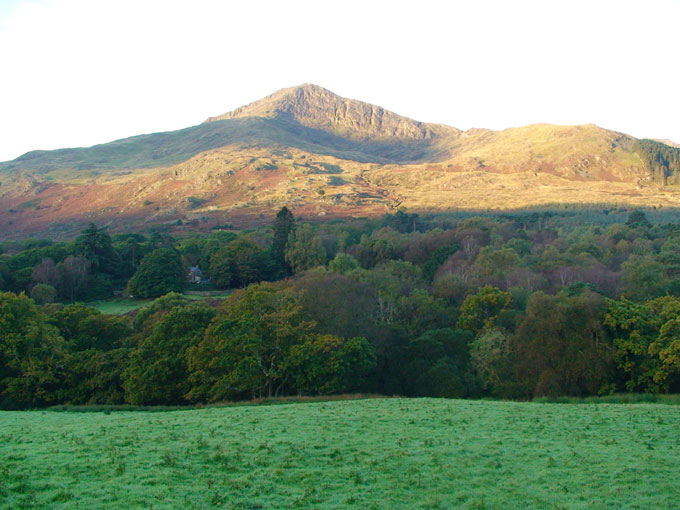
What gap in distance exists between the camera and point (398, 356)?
46.4 metres

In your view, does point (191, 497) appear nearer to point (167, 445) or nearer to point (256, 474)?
point (256, 474)

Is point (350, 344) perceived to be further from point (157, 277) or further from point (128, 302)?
point (128, 302)

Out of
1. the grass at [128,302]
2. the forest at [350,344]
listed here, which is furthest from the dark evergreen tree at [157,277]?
the forest at [350,344]

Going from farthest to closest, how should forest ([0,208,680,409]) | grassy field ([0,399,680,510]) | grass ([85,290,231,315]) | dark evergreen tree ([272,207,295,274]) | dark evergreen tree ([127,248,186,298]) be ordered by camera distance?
dark evergreen tree ([272,207,295,274]) < dark evergreen tree ([127,248,186,298]) < grass ([85,290,231,315]) < forest ([0,208,680,409]) < grassy field ([0,399,680,510])

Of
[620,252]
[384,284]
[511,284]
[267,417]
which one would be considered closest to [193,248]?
[384,284]

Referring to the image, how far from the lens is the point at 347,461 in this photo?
1596cm

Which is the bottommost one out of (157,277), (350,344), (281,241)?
(350,344)

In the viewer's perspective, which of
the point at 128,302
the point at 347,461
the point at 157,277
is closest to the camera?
the point at 347,461

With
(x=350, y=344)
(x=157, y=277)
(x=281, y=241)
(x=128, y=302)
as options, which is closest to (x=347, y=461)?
(x=350, y=344)

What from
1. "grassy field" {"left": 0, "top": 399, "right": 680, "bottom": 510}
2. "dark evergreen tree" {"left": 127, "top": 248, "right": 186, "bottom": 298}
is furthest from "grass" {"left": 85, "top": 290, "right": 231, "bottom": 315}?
"grassy field" {"left": 0, "top": 399, "right": 680, "bottom": 510}

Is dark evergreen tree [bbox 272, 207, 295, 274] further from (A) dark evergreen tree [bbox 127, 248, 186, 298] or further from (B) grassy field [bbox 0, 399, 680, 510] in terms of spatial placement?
(B) grassy field [bbox 0, 399, 680, 510]

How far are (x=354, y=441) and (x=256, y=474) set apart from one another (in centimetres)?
520

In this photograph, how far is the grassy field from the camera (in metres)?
12.6

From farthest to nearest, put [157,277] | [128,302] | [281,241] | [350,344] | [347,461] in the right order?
[281,241], [157,277], [128,302], [350,344], [347,461]
